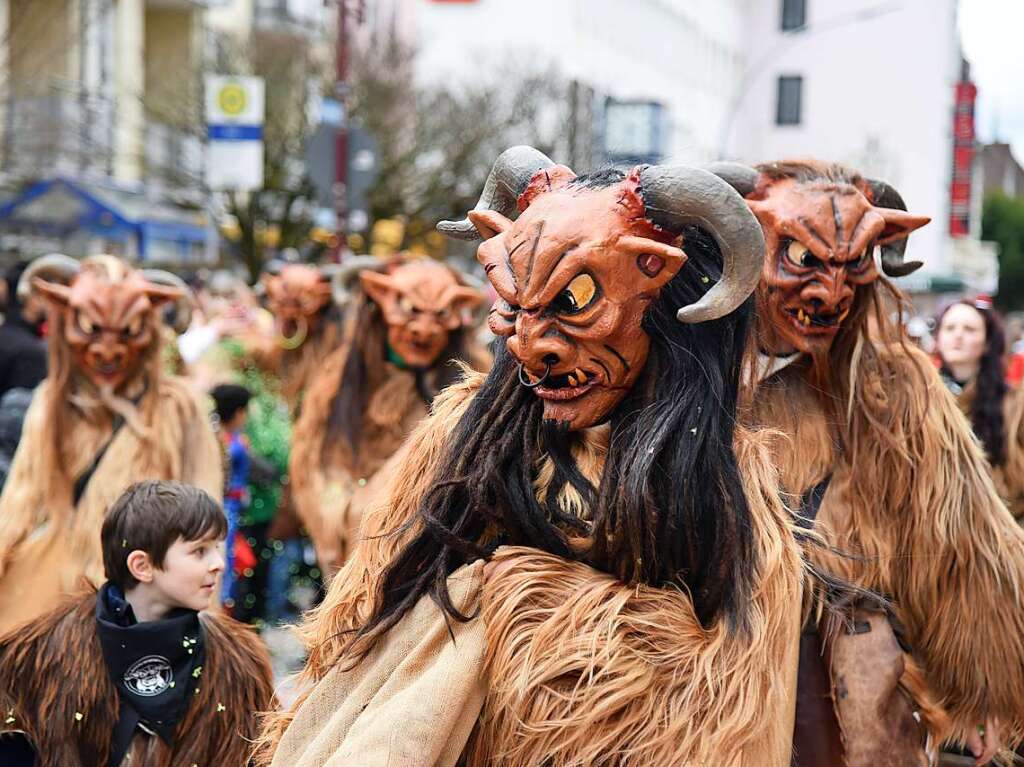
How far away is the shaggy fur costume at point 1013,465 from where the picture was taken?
614 centimetres

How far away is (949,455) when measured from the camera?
13.5ft

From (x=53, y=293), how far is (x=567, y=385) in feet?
11.2

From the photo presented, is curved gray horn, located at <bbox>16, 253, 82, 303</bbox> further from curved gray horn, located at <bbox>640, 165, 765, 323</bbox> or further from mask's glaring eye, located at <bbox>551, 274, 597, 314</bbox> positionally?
Result: curved gray horn, located at <bbox>640, 165, 765, 323</bbox>

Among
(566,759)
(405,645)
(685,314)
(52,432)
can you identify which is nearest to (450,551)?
(405,645)

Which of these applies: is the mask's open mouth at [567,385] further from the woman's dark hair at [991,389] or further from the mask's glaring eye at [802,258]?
the woman's dark hair at [991,389]

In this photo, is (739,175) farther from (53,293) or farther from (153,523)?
(53,293)

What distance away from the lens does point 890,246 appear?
4.48m

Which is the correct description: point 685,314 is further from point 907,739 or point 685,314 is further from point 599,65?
point 599,65

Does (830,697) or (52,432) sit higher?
(52,432)

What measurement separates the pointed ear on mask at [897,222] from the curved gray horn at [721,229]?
1550 millimetres

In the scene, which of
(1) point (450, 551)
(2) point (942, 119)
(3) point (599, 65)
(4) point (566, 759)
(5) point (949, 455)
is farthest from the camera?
(2) point (942, 119)

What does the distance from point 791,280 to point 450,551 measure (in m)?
1.55

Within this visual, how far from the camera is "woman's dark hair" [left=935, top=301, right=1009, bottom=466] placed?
249 inches

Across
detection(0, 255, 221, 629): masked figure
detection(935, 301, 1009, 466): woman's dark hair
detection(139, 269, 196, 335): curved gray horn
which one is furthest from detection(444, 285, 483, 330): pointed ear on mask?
detection(935, 301, 1009, 466): woman's dark hair
